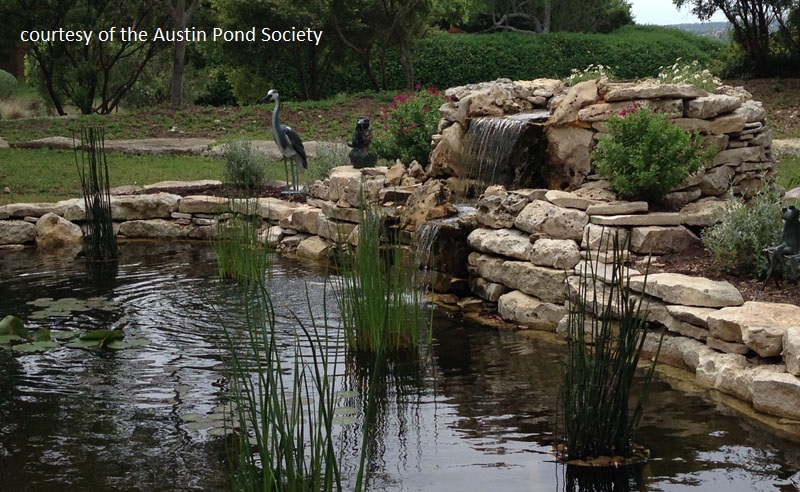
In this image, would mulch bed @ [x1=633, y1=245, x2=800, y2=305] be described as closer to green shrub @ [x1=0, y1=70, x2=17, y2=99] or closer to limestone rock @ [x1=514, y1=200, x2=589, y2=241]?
limestone rock @ [x1=514, y1=200, x2=589, y2=241]

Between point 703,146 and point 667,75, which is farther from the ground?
point 667,75

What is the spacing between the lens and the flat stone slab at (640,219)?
22.0 ft

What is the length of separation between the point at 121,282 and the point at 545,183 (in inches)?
147

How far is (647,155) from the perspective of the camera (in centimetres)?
688

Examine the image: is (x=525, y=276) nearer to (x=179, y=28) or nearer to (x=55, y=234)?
(x=55, y=234)

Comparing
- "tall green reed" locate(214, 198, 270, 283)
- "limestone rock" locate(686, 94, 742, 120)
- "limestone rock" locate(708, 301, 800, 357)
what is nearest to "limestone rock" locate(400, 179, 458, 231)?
"tall green reed" locate(214, 198, 270, 283)

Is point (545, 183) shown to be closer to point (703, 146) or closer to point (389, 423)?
point (703, 146)

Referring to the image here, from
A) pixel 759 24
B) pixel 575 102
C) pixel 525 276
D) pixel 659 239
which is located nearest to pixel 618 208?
pixel 659 239

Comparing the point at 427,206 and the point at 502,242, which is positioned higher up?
the point at 427,206

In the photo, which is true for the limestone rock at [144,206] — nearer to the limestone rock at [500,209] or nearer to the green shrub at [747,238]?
the limestone rock at [500,209]

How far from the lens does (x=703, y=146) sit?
24.4ft

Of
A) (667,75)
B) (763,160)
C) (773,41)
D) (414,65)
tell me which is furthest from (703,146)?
(414,65)

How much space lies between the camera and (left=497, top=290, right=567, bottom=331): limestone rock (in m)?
6.53

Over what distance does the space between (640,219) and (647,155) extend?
0.48 m
